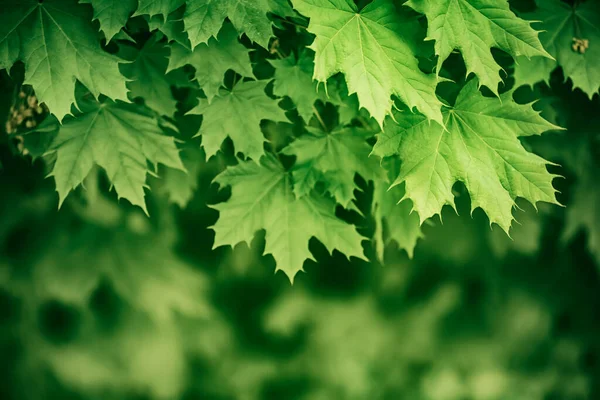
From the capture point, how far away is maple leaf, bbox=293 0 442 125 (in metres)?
0.99

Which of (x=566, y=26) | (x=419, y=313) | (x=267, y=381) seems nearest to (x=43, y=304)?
(x=267, y=381)

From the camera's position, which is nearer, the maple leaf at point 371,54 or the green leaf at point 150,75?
the maple leaf at point 371,54

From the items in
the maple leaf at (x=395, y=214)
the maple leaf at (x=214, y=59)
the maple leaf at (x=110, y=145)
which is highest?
the maple leaf at (x=214, y=59)

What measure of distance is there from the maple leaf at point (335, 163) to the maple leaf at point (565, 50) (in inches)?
16.5

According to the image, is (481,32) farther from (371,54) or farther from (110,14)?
(110,14)

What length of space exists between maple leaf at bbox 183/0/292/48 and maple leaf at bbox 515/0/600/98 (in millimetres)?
644

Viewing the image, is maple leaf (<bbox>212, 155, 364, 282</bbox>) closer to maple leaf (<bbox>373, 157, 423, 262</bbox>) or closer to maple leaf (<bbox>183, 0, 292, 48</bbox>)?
maple leaf (<bbox>373, 157, 423, 262</bbox>)

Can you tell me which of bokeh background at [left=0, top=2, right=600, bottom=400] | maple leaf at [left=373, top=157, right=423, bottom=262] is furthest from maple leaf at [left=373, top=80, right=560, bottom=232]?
bokeh background at [left=0, top=2, right=600, bottom=400]

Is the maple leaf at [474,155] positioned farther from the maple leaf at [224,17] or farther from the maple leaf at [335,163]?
the maple leaf at [224,17]

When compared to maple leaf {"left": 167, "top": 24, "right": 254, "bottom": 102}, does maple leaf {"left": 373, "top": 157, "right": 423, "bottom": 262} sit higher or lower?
lower

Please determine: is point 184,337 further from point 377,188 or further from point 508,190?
point 508,190

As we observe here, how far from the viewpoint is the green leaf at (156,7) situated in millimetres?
1046

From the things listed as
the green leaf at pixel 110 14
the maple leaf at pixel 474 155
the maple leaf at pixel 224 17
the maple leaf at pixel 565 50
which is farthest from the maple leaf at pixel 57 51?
the maple leaf at pixel 565 50

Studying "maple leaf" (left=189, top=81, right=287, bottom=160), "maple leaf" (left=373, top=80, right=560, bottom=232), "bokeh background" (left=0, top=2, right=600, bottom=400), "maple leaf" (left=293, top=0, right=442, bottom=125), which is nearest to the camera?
"maple leaf" (left=293, top=0, right=442, bottom=125)
